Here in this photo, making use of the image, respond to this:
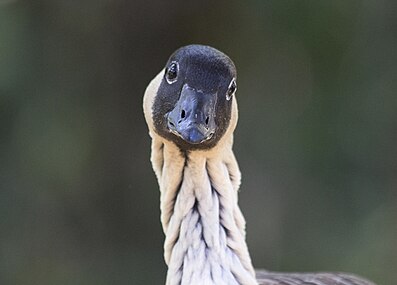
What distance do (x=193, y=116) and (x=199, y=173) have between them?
36cm

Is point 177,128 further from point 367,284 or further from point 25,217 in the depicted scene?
point 25,217

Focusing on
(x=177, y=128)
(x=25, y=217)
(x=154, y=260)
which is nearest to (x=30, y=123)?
(x=25, y=217)

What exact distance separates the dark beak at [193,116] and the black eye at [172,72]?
0.31 ft

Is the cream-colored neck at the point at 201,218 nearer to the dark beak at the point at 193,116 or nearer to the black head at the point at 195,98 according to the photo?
the black head at the point at 195,98

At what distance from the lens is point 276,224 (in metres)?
6.68

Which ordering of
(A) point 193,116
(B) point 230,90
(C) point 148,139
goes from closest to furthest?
1. (A) point 193,116
2. (B) point 230,90
3. (C) point 148,139

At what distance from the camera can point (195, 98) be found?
2.62m

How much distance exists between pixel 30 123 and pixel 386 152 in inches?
113

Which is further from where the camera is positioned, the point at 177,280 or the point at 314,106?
the point at 314,106

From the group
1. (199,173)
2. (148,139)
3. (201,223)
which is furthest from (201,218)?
(148,139)

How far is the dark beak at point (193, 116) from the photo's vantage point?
251 cm

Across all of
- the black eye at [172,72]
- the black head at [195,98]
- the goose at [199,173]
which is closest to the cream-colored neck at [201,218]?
the goose at [199,173]

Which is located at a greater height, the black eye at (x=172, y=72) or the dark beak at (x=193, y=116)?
the black eye at (x=172, y=72)

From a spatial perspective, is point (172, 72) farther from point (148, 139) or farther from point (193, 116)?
point (148, 139)
